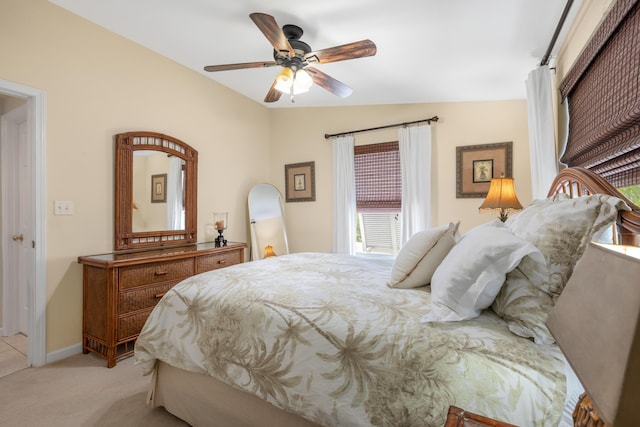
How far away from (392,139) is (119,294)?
3.33m

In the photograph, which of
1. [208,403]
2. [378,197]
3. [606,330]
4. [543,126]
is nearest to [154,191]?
[208,403]

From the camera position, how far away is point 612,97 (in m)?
1.42

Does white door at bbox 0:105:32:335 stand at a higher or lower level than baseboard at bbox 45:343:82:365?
higher

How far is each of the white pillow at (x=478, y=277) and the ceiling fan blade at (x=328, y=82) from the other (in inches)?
74.6

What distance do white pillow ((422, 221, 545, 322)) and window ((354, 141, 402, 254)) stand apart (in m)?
2.62

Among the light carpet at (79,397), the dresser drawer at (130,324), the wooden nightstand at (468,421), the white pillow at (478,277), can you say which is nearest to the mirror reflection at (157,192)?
the dresser drawer at (130,324)

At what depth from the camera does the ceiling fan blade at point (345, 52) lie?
Result: 77.1 inches

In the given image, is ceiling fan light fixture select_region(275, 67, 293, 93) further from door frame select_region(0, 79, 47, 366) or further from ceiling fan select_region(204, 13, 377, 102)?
door frame select_region(0, 79, 47, 366)

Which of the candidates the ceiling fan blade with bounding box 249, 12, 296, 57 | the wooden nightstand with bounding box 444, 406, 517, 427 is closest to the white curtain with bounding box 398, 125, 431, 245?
the ceiling fan blade with bounding box 249, 12, 296, 57

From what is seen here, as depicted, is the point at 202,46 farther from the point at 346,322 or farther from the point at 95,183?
the point at 346,322

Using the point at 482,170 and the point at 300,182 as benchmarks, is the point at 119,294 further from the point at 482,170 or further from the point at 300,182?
the point at 482,170

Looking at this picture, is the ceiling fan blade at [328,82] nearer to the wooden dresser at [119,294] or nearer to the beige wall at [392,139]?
the beige wall at [392,139]

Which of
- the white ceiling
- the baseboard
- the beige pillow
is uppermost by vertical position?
the white ceiling

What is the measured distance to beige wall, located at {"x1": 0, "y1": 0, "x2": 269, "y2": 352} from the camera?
2.22 meters
